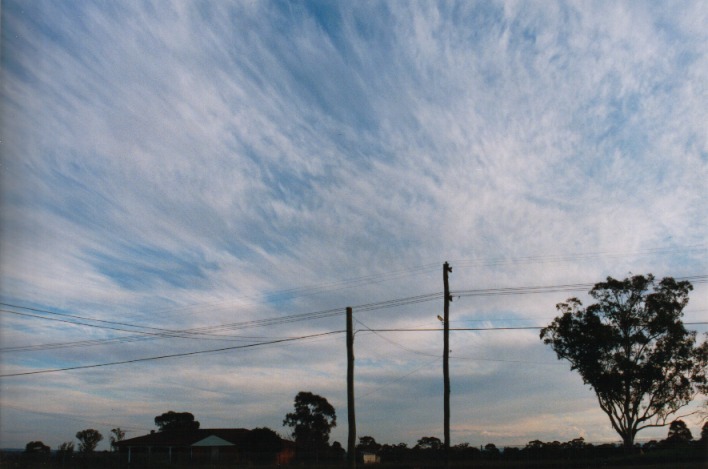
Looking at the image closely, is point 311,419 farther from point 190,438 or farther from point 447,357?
point 447,357

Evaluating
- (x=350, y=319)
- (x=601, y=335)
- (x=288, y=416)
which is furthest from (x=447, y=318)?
(x=288, y=416)

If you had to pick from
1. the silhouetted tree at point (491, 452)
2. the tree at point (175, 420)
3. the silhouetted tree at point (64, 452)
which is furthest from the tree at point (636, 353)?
the tree at point (175, 420)

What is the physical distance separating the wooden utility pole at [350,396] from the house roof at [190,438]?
3999 centimetres

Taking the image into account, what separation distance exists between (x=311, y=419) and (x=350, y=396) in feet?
203

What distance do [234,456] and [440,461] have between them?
58.4 ft

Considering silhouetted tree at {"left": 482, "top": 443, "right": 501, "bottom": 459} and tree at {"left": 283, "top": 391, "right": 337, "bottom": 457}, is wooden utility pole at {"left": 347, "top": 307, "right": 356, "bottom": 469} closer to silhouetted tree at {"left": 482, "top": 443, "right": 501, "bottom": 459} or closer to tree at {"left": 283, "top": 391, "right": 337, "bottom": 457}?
silhouetted tree at {"left": 482, "top": 443, "right": 501, "bottom": 459}

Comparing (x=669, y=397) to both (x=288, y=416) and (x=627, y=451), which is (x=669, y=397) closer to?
(x=627, y=451)

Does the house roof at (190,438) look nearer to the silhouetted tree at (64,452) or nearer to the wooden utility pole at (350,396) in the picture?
the silhouetted tree at (64,452)

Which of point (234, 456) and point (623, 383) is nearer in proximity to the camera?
point (623, 383)

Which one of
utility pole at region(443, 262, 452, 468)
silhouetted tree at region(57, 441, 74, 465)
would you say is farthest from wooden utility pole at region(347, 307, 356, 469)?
silhouetted tree at region(57, 441, 74, 465)

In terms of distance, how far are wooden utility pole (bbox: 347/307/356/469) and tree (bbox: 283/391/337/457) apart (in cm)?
6062

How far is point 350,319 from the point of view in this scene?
27797mm

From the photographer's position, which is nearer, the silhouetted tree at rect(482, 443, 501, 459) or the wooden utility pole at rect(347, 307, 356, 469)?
the wooden utility pole at rect(347, 307, 356, 469)

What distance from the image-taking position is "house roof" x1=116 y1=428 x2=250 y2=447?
63219 millimetres
